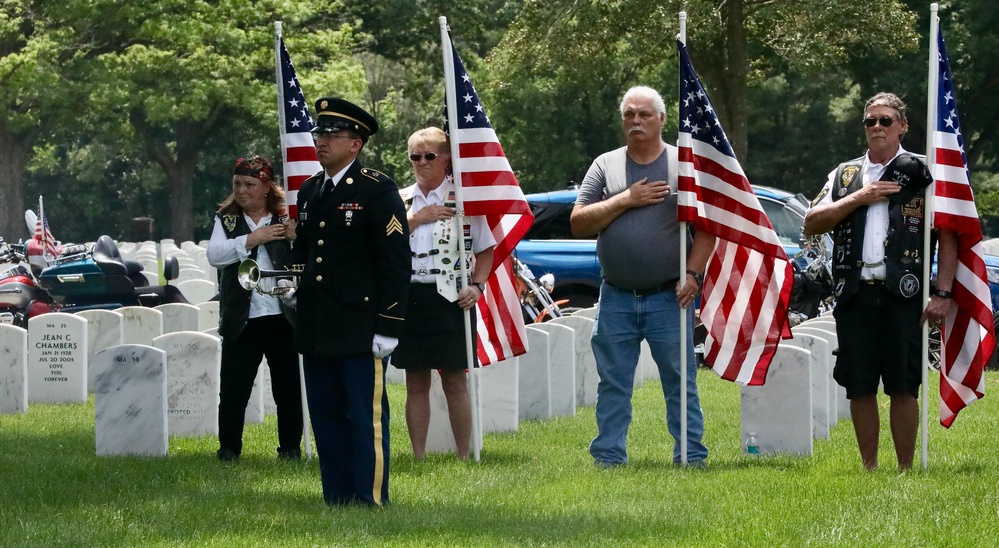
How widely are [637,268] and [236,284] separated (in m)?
2.42

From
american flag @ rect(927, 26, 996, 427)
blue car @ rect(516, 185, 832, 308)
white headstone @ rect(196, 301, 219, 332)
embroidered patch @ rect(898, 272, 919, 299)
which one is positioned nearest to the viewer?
embroidered patch @ rect(898, 272, 919, 299)

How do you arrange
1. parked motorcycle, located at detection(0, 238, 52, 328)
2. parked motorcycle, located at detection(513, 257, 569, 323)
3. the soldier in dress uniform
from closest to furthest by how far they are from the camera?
the soldier in dress uniform
parked motorcycle, located at detection(513, 257, 569, 323)
parked motorcycle, located at detection(0, 238, 52, 328)

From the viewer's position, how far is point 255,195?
877 cm

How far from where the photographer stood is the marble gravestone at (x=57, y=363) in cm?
1237

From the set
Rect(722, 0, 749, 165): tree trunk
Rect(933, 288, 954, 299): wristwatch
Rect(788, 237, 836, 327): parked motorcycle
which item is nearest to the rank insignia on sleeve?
Rect(933, 288, 954, 299): wristwatch

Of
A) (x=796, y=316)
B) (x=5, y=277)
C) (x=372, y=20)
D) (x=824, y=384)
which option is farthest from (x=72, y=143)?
(x=824, y=384)

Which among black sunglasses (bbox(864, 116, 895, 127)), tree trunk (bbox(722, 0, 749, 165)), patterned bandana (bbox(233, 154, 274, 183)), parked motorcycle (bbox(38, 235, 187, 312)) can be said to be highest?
tree trunk (bbox(722, 0, 749, 165))

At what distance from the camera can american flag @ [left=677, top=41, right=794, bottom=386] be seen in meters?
8.30

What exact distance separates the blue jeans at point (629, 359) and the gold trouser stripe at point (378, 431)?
183 cm

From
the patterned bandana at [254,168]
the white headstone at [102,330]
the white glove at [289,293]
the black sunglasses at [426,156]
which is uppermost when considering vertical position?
the black sunglasses at [426,156]

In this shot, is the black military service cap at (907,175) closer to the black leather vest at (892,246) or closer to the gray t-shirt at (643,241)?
the black leather vest at (892,246)

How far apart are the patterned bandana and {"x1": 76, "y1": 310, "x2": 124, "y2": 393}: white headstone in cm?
465

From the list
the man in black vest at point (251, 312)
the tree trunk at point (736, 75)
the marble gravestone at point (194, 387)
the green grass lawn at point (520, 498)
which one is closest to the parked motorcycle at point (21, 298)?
the marble gravestone at point (194, 387)

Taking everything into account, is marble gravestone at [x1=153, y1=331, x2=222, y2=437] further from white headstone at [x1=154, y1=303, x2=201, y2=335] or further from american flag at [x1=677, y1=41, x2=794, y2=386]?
american flag at [x1=677, y1=41, x2=794, y2=386]
